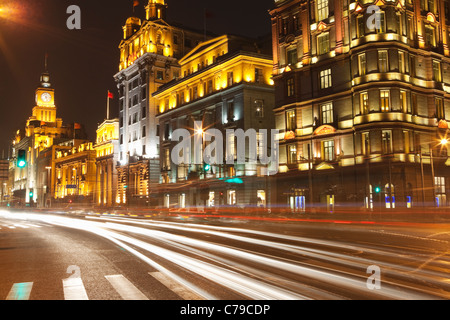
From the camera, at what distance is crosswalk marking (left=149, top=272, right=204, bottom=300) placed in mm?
7302

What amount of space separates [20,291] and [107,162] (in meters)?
89.8

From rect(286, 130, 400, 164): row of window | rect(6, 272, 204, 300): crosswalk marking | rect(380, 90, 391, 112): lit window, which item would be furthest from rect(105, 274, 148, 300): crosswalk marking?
rect(380, 90, 391, 112): lit window

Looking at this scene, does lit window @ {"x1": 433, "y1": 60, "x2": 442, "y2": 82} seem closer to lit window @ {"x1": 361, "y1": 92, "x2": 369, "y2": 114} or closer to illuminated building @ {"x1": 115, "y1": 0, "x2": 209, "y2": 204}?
lit window @ {"x1": 361, "y1": 92, "x2": 369, "y2": 114}

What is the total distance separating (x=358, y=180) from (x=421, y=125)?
27.9ft

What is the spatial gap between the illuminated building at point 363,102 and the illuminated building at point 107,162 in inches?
Result: 2080

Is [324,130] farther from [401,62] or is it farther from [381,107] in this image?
[401,62]

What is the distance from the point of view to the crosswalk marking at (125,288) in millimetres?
7340

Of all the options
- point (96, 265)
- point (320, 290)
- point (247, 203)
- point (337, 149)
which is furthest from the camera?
point (247, 203)

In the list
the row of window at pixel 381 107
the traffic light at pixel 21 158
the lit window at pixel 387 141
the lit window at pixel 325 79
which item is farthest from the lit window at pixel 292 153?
the traffic light at pixel 21 158

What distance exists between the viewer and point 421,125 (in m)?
40.4

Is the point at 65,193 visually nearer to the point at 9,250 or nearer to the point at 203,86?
the point at 203,86

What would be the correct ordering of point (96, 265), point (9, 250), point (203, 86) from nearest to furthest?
point (96, 265) → point (9, 250) → point (203, 86)

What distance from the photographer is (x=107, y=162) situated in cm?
9488
